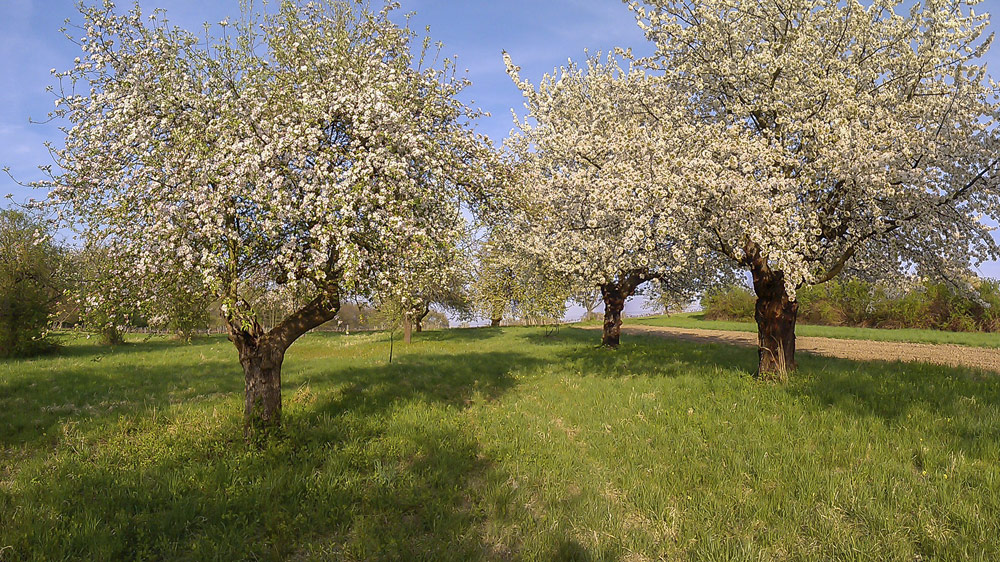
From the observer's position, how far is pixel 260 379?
31.1ft

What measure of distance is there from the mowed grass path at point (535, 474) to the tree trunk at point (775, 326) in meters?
0.66

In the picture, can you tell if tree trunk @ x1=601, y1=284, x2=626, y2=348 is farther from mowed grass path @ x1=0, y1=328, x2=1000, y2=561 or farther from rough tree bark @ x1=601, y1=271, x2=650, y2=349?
mowed grass path @ x1=0, y1=328, x2=1000, y2=561

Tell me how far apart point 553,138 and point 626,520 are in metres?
12.7

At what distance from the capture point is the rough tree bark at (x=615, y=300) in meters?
22.4

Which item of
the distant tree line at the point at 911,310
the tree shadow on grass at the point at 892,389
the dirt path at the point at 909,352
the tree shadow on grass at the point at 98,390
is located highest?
the distant tree line at the point at 911,310

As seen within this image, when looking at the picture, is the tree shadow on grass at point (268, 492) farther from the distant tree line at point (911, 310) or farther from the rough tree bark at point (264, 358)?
the distant tree line at point (911, 310)

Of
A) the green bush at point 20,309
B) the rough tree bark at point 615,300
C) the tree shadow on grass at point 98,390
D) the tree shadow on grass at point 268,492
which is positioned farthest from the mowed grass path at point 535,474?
the green bush at point 20,309

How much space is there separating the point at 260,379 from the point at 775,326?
515 inches

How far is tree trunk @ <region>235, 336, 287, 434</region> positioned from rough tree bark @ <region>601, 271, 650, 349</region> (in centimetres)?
1638

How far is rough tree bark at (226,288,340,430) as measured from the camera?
9.34 m

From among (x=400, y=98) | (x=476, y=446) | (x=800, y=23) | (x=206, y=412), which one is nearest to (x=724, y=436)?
(x=476, y=446)

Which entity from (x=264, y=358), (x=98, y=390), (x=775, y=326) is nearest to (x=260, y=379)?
(x=264, y=358)

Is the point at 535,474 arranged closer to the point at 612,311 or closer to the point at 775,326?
the point at 775,326

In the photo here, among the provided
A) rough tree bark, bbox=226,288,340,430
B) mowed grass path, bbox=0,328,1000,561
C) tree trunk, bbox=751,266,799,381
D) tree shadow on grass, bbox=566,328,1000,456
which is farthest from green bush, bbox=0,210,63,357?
tree trunk, bbox=751,266,799,381
